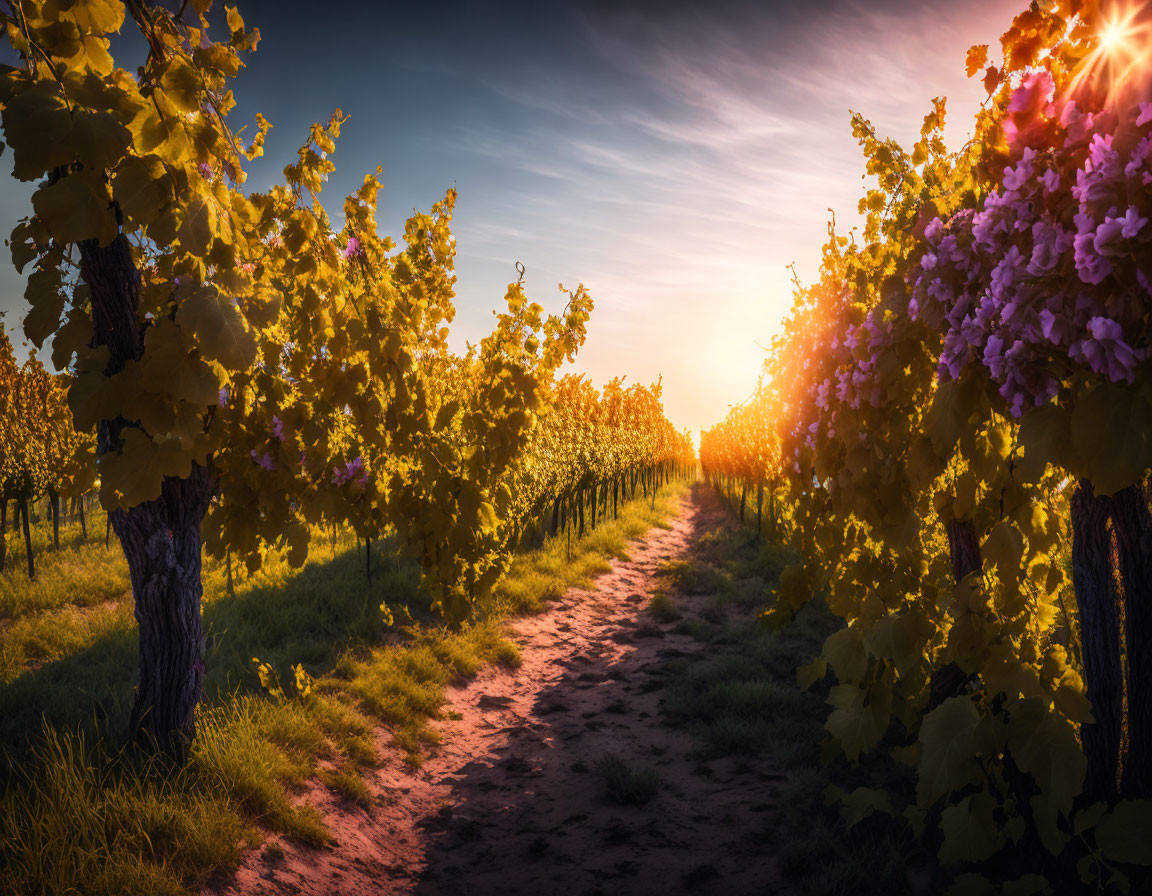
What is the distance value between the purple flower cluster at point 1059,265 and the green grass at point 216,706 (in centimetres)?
375

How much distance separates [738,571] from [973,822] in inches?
316

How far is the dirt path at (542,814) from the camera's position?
3.48 metres

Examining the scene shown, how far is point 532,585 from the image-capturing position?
902cm

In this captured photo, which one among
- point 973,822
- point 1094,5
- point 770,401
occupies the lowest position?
point 973,822

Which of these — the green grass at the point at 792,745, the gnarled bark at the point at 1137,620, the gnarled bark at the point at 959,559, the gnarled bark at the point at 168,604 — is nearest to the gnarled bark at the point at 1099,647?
the gnarled bark at the point at 1137,620

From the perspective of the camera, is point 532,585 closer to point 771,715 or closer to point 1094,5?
point 771,715

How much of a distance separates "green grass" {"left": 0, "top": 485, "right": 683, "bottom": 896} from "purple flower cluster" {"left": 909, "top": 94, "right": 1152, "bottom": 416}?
12.3ft

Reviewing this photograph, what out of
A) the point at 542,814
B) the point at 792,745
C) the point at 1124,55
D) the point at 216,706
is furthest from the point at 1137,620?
the point at 216,706

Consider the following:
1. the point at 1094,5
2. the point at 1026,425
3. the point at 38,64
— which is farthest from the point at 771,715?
the point at 38,64

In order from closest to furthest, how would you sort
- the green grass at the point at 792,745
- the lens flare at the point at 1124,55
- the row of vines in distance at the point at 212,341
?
1. the lens flare at the point at 1124,55
2. the row of vines in distance at the point at 212,341
3. the green grass at the point at 792,745

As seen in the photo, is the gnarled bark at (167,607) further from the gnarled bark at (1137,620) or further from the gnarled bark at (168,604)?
the gnarled bark at (1137,620)

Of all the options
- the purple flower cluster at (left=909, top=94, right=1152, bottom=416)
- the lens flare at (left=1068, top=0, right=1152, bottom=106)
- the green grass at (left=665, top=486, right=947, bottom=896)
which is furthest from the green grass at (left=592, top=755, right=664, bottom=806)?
the lens flare at (left=1068, top=0, right=1152, bottom=106)

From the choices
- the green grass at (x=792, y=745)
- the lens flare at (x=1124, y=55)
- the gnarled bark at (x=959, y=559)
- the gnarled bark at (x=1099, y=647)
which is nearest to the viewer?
the lens flare at (x=1124, y=55)

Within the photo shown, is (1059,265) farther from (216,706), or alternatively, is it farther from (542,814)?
(216,706)
